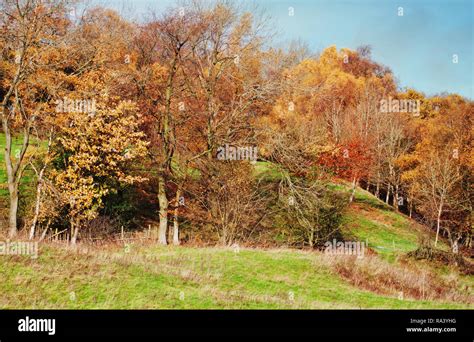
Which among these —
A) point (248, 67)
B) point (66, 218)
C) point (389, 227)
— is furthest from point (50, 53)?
point (389, 227)

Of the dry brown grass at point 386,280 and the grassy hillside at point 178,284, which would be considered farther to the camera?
the dry brown grass at point 386,280

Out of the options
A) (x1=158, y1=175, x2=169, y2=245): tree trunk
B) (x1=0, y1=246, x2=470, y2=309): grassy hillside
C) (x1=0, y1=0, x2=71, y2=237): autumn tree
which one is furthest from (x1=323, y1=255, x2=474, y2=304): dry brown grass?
(x1=0, y1=0, x2=71, y2=237): autumn tree

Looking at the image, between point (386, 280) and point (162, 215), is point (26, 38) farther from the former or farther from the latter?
point (386, 280)

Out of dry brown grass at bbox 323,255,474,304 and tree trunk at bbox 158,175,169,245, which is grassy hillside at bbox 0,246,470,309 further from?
tree trunk at bbox 158,175,169,245

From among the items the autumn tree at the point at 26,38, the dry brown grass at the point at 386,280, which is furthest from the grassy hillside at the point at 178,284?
the autumn tree at the point at 26,38

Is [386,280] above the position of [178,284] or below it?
below

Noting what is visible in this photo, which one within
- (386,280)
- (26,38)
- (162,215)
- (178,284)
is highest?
(26,38)

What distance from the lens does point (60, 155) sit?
3108cm

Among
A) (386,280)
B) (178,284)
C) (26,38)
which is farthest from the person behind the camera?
(26,38)

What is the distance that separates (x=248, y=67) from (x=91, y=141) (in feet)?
39.6

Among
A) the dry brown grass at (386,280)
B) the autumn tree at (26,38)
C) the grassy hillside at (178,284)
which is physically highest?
the autumn tree at (26,38)

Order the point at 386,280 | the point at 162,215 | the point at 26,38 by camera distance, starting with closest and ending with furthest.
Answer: the point at 386,280
the point at 26,38
the point at 162,215

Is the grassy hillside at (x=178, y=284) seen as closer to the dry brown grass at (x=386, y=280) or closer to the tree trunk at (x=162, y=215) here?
the dry brown grass at (x=386, y=280)

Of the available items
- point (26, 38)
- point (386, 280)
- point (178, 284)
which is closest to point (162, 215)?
point (26, 38)
